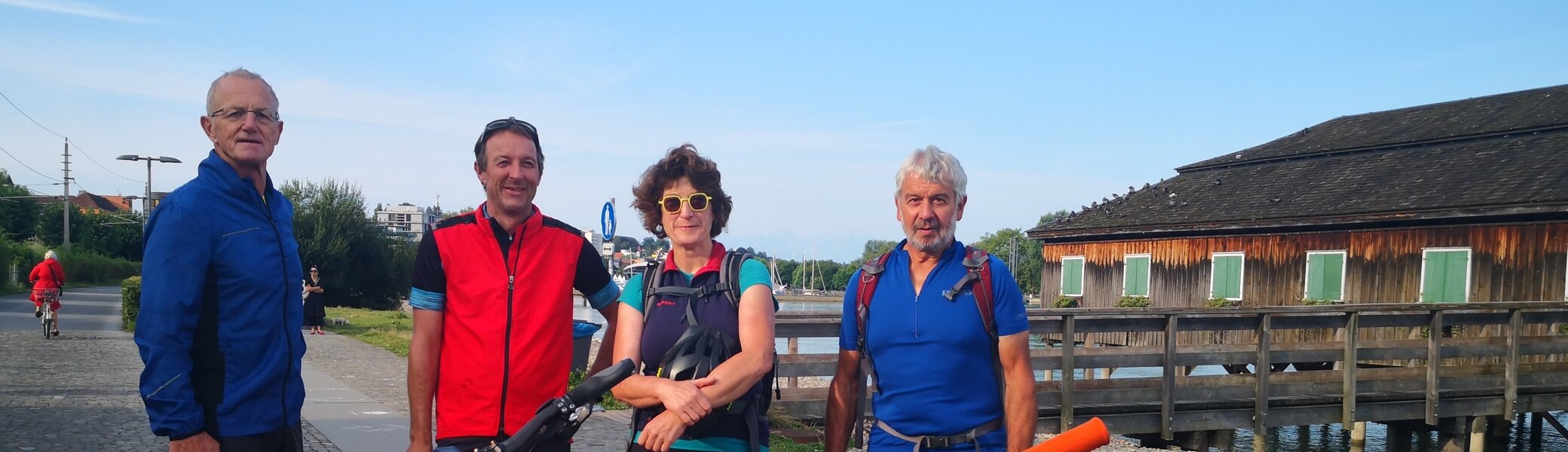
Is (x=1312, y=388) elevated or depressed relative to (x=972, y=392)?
depressed

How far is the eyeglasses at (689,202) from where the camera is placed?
3236 millimetres

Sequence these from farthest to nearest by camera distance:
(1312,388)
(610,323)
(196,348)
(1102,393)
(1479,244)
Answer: (1479,244), (1312,388), (1102,393), (610,323), (196,348)

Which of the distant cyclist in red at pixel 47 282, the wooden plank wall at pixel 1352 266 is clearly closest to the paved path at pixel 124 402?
the distant cyclist in red at pixel 47 282

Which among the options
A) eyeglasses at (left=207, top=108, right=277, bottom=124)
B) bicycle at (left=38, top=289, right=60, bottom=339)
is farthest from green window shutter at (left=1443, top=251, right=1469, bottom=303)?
bicycle at (left=38, top=289, right=60, bottom=339)

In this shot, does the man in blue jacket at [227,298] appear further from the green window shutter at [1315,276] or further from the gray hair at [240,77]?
the green window shutter at [1315,276]

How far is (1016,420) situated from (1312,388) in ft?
34.2

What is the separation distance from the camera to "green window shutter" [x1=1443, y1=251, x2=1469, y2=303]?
20.9 metres

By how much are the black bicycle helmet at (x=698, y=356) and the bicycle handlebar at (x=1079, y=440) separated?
1.55 metres

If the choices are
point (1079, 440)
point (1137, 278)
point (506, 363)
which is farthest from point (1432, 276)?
point (1079, 440)

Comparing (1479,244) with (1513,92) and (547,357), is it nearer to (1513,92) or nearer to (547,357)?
(1513,92)

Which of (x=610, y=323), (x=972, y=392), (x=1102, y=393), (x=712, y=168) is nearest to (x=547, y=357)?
(x=610, y=323)

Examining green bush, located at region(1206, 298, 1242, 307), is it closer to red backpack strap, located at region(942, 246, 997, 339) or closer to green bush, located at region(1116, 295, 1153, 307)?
green bush, located at region(1116, 295, 1153, 307)

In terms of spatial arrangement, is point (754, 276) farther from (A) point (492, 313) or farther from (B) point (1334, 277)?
(B) point (1334, 277)

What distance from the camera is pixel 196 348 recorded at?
286 centimetres
